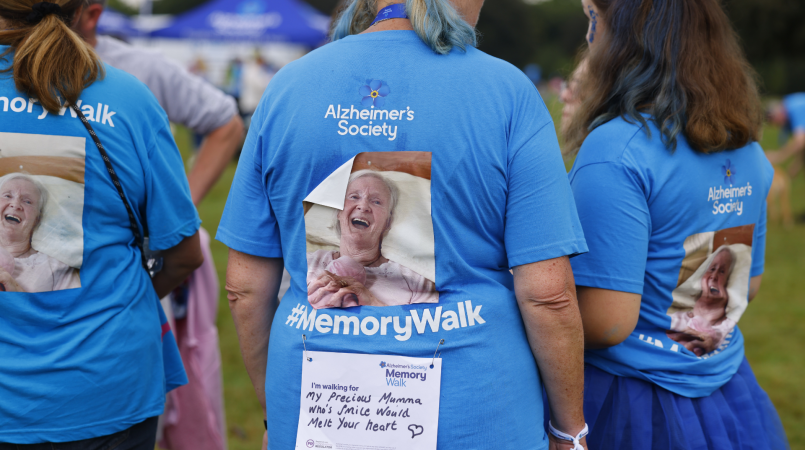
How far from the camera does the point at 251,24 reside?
1658 cm

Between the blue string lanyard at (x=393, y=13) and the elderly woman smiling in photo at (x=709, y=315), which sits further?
the elderly woman smiling in photo at (x=709, y=315)

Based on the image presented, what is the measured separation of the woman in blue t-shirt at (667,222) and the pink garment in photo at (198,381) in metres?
1.49

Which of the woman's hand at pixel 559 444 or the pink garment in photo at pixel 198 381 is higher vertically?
the woman's hand at pixel 559 444

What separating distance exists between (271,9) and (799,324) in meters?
14.8

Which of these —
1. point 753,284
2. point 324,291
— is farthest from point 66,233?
point 753,284

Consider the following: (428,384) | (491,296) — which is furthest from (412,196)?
(428,384)

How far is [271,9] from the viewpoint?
16719mm

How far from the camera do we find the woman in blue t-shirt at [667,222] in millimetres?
1582

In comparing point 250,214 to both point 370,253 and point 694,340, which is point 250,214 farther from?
point 694,340

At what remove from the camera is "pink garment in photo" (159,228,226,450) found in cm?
249

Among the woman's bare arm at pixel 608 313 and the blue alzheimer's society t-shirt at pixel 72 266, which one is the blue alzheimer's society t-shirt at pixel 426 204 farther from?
the blue alzheimer's society t-shirt at pixel 72 266

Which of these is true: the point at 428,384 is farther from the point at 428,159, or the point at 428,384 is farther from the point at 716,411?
the point at 716,411

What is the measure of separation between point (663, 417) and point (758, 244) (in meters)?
0.59

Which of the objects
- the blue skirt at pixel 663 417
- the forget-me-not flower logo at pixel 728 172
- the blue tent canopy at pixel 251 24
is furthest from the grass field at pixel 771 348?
the blue tent canopy at pixel 251 24
